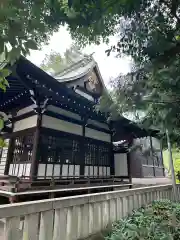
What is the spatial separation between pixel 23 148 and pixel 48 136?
50.0 inches

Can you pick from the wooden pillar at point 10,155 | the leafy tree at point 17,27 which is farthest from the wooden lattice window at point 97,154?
the leafy tree at point 17,27

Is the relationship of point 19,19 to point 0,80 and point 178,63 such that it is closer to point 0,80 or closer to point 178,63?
point 0,80

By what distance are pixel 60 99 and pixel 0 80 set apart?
16.7 feet

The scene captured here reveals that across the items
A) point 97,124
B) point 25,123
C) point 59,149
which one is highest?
point 97,124

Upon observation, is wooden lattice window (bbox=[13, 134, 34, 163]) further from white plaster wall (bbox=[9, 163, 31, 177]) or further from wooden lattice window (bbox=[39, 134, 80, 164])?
wooden lattice window (bbox=[39, 134, 80, 164])

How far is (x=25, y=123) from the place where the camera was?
7.44 meters

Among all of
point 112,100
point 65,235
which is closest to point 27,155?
point 112,100

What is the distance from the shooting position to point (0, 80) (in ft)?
4.55

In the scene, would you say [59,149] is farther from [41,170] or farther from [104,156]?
[104,156]

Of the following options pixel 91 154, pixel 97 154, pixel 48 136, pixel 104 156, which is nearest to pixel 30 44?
pixel 48 136

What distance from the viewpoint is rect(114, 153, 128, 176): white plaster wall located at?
416 inches

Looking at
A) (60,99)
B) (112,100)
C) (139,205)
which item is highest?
(60,99)

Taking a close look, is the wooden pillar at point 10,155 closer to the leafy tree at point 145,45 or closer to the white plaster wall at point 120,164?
the leafy tree at point 145,45

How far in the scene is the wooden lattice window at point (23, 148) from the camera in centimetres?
701
